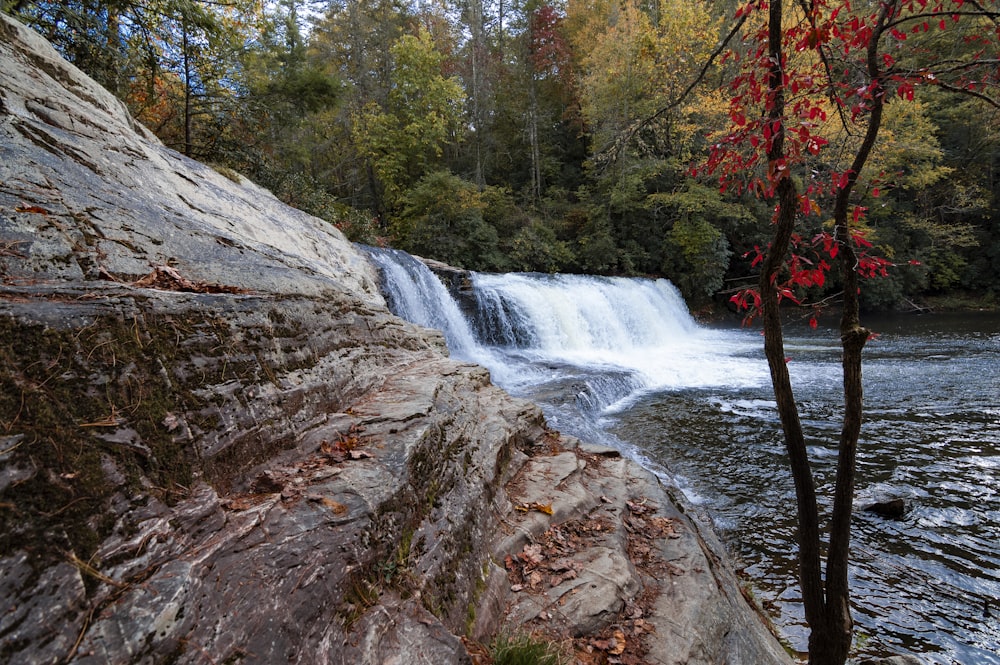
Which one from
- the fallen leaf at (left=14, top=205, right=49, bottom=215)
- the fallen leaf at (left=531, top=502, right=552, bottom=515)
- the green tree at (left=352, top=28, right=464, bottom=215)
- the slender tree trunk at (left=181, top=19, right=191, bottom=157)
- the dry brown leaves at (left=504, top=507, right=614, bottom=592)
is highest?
the green tree at (left=352, top=28, right=464, bottom=215)

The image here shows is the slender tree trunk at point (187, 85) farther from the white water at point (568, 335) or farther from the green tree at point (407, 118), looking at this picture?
the green tree at point (407, 118)

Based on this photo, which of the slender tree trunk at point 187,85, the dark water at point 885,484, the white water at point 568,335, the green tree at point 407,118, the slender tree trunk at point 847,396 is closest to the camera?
the slender tree trunk at point 847,396

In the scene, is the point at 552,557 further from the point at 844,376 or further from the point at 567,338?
the point at 567,338

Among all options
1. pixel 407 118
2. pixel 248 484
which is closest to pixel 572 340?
pixel 248 484

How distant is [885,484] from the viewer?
5.06 m

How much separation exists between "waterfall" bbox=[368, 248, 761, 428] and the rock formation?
11.2 feet

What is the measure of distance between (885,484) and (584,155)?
21893mm

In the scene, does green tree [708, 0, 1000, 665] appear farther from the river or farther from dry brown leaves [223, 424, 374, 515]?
dry brown leaves [223, 424, 374, 515]

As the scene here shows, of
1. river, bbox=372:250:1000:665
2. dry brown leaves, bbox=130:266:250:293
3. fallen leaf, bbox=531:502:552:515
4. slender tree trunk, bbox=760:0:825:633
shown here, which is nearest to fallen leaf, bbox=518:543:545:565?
fallen leaf, bbox=531:502:552:515

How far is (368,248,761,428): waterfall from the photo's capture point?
8398 millimetres

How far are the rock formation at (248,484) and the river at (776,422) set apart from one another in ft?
4.90

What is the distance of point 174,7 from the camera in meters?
7.18

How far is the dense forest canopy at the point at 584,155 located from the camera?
1698cm

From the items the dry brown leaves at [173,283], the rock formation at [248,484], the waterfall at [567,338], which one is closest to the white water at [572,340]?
the waterfall at [567,338]
